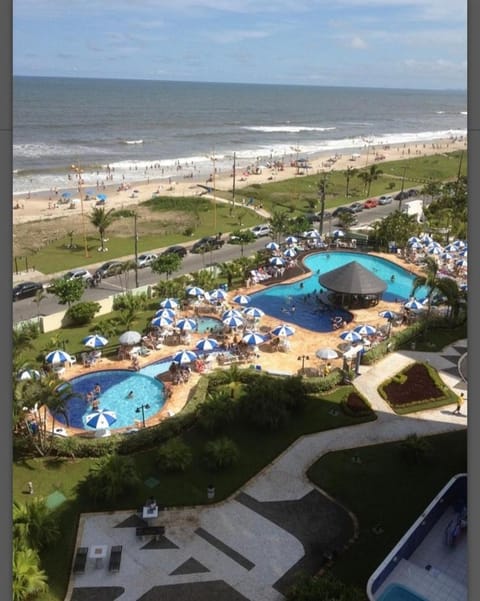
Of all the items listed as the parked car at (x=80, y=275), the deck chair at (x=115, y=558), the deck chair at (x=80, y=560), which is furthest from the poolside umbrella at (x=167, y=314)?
the deck chair at (x=80, y=560)

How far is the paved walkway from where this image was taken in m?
14.8

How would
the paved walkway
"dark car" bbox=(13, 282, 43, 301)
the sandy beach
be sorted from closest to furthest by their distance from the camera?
the paved walkway → "dark car" bbox=(13, 282, 43, 301) → the sandy beach

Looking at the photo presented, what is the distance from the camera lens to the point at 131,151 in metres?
106

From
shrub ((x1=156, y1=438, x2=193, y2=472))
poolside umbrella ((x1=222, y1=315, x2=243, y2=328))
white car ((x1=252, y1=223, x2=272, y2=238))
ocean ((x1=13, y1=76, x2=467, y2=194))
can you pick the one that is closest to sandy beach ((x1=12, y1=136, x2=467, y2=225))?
ocean ((x1=13, y1=76, x2=467, y2=194))

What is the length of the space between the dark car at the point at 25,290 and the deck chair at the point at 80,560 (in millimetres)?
24330

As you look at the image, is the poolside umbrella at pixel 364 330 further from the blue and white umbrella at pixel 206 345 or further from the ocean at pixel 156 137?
the ocean at pixel 156 137

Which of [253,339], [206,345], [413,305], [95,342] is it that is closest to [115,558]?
[206,345]

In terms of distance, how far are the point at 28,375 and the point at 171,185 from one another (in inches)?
2338

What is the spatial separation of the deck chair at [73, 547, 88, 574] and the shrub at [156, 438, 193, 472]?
13.5 ft

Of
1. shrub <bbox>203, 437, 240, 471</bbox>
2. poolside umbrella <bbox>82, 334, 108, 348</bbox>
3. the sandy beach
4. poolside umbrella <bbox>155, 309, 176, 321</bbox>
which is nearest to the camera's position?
shrub <bbox>203, 437, 240, 471</bbox>

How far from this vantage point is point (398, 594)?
47.8 ft

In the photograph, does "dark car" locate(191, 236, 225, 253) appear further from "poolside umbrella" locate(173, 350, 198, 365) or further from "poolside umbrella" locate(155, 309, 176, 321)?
"poolside umbrella" locate(173, 350, 198, 365)

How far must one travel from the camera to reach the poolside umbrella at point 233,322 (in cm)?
2970

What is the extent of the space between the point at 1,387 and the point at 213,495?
1440 cm
